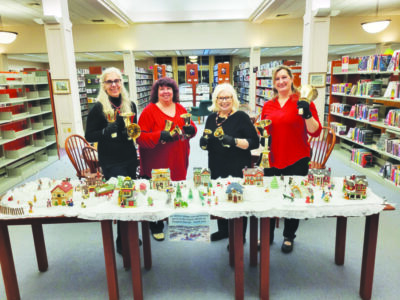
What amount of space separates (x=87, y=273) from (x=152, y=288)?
1.90 ft

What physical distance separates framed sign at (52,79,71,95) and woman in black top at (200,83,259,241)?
515 centimetres

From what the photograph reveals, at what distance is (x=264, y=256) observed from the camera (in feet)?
6.29

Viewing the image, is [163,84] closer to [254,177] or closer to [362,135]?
[254,177]

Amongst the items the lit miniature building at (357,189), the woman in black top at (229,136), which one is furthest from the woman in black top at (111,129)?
the lit miniature building at (357,189)

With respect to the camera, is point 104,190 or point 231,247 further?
point 231,247

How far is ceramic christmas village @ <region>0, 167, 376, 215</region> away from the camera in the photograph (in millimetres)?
1869

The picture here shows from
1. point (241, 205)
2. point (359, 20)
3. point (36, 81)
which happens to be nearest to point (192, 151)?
point (36, 81)

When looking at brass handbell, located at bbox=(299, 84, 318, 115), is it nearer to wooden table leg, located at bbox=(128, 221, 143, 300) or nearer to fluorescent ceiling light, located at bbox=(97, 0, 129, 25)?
wooden table leg, located at bbox=(128, 221, 143, 300)

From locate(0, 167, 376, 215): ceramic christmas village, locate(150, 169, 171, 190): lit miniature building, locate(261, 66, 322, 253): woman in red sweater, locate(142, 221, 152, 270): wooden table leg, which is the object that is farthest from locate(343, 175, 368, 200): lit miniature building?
locate(142, 221, 152, 270): wooden table leg

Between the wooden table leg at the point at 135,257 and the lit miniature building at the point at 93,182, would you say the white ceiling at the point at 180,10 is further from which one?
the wooden table leg at the point at 135,257

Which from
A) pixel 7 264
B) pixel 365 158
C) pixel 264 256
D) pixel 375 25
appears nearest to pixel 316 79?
pixel 375 25

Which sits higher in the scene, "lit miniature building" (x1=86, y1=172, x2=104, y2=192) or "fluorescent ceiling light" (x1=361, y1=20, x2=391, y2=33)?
"fluorescent ceiling light" (x1=361, y1=20, x2=391, y2=33)

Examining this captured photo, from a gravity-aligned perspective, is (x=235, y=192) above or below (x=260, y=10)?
below

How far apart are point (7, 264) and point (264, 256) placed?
1658 mm
